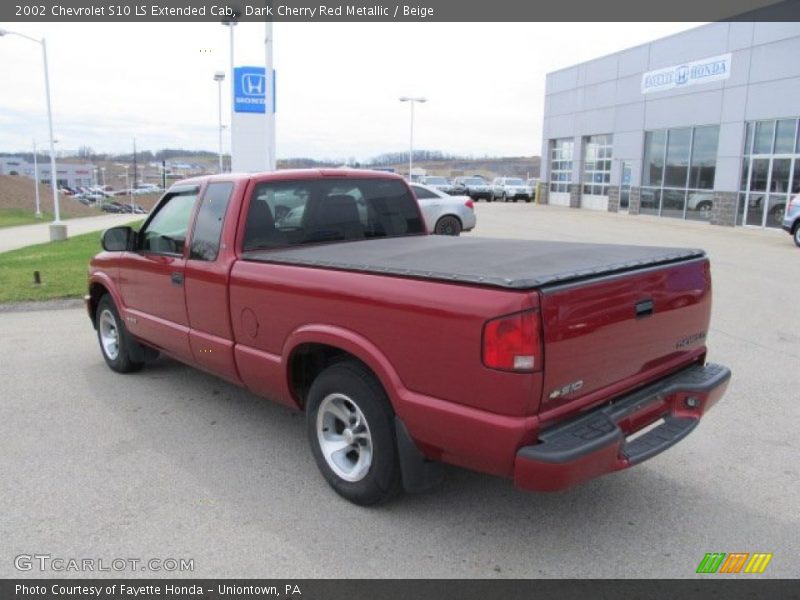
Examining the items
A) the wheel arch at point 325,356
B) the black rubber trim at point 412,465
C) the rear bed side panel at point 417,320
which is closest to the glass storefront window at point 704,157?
the wheel arch at point 325,356

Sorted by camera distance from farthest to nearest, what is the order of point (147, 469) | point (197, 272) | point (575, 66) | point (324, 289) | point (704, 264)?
point (575, 66)
point (197, 272)
point (147, 469)
point (704, 264)
point (324, 289)

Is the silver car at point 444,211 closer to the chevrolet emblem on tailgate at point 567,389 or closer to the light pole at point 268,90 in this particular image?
the light pole at point 268,90

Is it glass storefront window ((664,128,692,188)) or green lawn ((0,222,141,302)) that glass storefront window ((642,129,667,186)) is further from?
green lawn ((0,222,141,302))

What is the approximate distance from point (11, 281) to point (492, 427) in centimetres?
1053

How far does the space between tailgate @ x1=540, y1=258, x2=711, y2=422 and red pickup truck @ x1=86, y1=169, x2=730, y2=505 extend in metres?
0.01

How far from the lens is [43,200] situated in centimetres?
6869

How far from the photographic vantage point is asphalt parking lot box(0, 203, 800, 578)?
3.20 meters

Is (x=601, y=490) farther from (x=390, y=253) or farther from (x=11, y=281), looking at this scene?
(x=11, y=281)

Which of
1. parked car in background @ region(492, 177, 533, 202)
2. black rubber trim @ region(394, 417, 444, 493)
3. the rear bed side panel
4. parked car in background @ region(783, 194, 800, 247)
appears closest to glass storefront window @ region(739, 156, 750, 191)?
parked car in background @ region(783, 194, 800, 247)

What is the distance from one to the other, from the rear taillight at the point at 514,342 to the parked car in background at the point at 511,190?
141ft

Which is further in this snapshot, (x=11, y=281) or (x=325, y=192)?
(x=11, y=281)

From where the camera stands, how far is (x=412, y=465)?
327 cm

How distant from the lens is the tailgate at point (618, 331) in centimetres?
290
